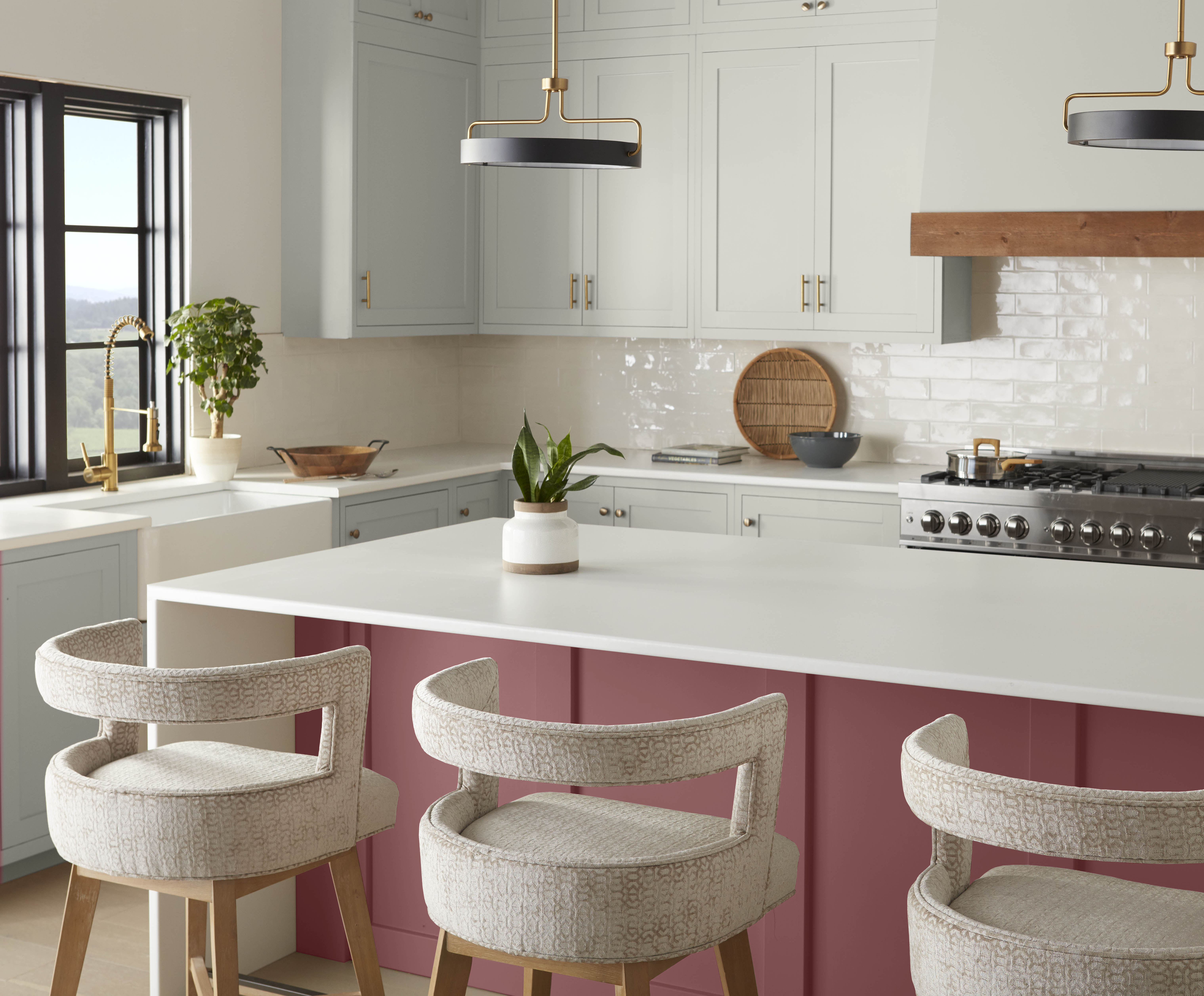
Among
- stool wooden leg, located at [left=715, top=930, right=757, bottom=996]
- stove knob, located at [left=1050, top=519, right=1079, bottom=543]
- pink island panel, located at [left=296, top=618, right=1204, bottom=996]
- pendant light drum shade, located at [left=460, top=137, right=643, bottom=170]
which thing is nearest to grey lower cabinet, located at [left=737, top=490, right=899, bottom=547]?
stove knob, located at [left=1050, top=519, right=1079, bottom=543]

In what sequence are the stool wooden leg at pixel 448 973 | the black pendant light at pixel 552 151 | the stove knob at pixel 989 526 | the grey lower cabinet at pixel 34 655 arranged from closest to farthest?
the stool wooden leg at pixel 448 973, the black pendant light at pixel 552 151, the grey lower cabinet at pixel 34 655, the stove knob at pixel 989 526

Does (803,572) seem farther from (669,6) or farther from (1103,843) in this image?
(669,6)

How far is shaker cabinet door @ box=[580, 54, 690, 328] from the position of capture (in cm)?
538

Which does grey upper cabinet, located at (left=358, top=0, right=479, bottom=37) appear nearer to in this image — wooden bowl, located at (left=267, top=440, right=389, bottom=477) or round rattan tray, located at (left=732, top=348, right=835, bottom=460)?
wooden bowl, located at (left=267, top=440, right=389, bottom=477)

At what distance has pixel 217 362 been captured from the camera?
15.6ft

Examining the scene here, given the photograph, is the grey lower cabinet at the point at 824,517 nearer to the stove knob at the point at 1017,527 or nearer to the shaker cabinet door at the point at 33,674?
the stove knob at the point at 1017,527

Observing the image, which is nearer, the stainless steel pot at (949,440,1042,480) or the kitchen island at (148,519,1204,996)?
the kitchen island at (148,519,1204,996)

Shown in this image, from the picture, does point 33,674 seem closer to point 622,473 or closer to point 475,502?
point 475,502

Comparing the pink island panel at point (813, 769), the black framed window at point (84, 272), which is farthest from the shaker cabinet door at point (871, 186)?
the pink island panel at point (813, 769)

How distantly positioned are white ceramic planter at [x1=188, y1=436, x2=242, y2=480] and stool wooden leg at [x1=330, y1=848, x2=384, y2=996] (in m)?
2.70

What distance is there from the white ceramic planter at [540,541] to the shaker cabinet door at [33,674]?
1.34 meters

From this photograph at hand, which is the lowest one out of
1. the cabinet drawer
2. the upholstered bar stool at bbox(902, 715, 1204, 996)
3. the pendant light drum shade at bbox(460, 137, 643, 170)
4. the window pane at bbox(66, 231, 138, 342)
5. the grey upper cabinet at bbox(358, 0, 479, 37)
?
the upholstered bar stool at bbox(902, 715, 1204, 996)

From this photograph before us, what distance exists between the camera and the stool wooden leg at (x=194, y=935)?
2.51 meters

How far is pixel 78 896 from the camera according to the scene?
88.9 inches
